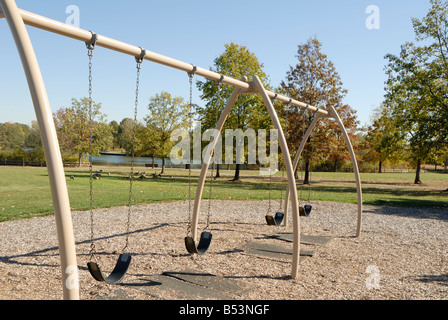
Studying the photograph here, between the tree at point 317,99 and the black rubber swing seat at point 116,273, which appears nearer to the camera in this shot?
the black rubber swing seat at point 116,273

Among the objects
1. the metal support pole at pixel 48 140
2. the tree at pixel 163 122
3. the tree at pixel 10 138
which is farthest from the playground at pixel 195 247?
the tree at pixel 10 138

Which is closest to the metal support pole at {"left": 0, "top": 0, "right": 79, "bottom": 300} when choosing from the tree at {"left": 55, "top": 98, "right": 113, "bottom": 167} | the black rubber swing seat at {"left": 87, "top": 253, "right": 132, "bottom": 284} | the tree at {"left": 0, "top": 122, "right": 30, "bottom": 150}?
the black rubber swing seat at {"left": 87, "top": 253, "right": 132, "bottom": 284}

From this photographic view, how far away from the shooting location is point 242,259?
6.40 metres

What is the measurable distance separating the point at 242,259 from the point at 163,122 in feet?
90.8

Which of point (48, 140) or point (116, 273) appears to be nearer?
point (48, 140)

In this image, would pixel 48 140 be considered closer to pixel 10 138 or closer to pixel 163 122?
pixel 163 122

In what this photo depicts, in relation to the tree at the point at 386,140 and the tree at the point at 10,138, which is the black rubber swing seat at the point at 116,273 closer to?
the tree at the point at 386,140

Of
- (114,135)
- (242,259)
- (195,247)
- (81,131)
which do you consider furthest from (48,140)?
(114,135)

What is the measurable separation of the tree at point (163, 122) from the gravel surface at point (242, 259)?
21.2 metres

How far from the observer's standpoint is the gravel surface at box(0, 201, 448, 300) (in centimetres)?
480

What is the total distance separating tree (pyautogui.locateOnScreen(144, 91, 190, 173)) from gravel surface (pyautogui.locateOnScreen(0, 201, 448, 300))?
69.7ft

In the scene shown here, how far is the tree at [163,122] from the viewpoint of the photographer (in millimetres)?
31870
